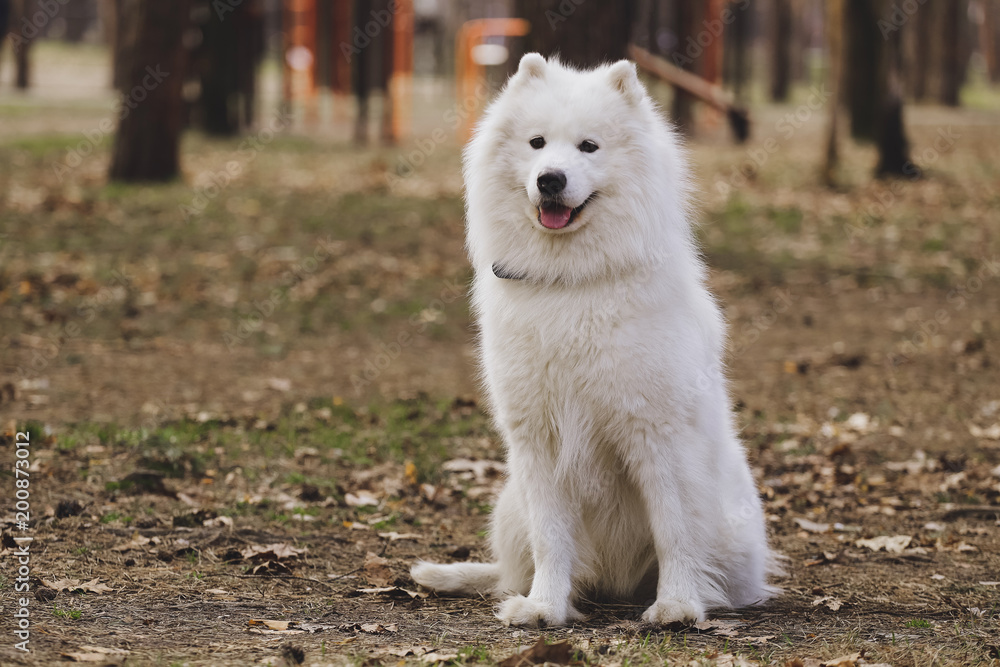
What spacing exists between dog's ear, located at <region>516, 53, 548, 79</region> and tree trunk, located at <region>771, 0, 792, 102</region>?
26.2m

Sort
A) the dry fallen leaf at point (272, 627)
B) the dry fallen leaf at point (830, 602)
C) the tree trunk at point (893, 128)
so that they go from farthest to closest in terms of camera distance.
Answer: the tree trunk at point (893, 128) < the dry fallen leaf at point (830, 602) < the dry fallen leaf at point (272, 627)

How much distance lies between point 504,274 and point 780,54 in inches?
1099

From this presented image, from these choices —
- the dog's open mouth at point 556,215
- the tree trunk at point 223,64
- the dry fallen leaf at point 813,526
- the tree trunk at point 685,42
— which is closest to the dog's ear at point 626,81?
the dog's open mouth at point 556,215

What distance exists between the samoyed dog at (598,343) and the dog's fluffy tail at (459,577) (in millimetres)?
292

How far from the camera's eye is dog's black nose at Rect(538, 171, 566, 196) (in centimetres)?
367

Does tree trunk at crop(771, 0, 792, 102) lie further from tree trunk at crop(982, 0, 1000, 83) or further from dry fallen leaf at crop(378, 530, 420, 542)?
dry fallen leaf at crop(378, 530, 420, 542)

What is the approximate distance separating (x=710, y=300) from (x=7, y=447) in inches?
152

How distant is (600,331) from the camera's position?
374 cm

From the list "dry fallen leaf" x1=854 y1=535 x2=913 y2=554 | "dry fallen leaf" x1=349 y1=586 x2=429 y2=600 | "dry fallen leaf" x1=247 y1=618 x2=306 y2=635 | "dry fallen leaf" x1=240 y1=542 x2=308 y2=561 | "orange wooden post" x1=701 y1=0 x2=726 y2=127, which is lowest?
"dry fallen leaf" x1=854 y1=535 x2=913 y2=554

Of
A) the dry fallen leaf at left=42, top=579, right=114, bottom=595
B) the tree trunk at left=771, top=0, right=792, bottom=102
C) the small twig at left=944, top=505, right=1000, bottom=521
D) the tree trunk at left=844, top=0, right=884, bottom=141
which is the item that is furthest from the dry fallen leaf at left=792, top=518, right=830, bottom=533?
the tree trunk at left=771, top=0, right=792, bottom=102

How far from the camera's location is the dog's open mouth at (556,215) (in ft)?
12.4

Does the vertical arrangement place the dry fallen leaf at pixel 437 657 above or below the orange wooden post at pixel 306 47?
below

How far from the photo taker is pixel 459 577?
14.0 feet

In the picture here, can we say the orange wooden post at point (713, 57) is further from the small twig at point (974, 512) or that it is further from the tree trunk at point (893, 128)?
the small twig at point (974, 512)
